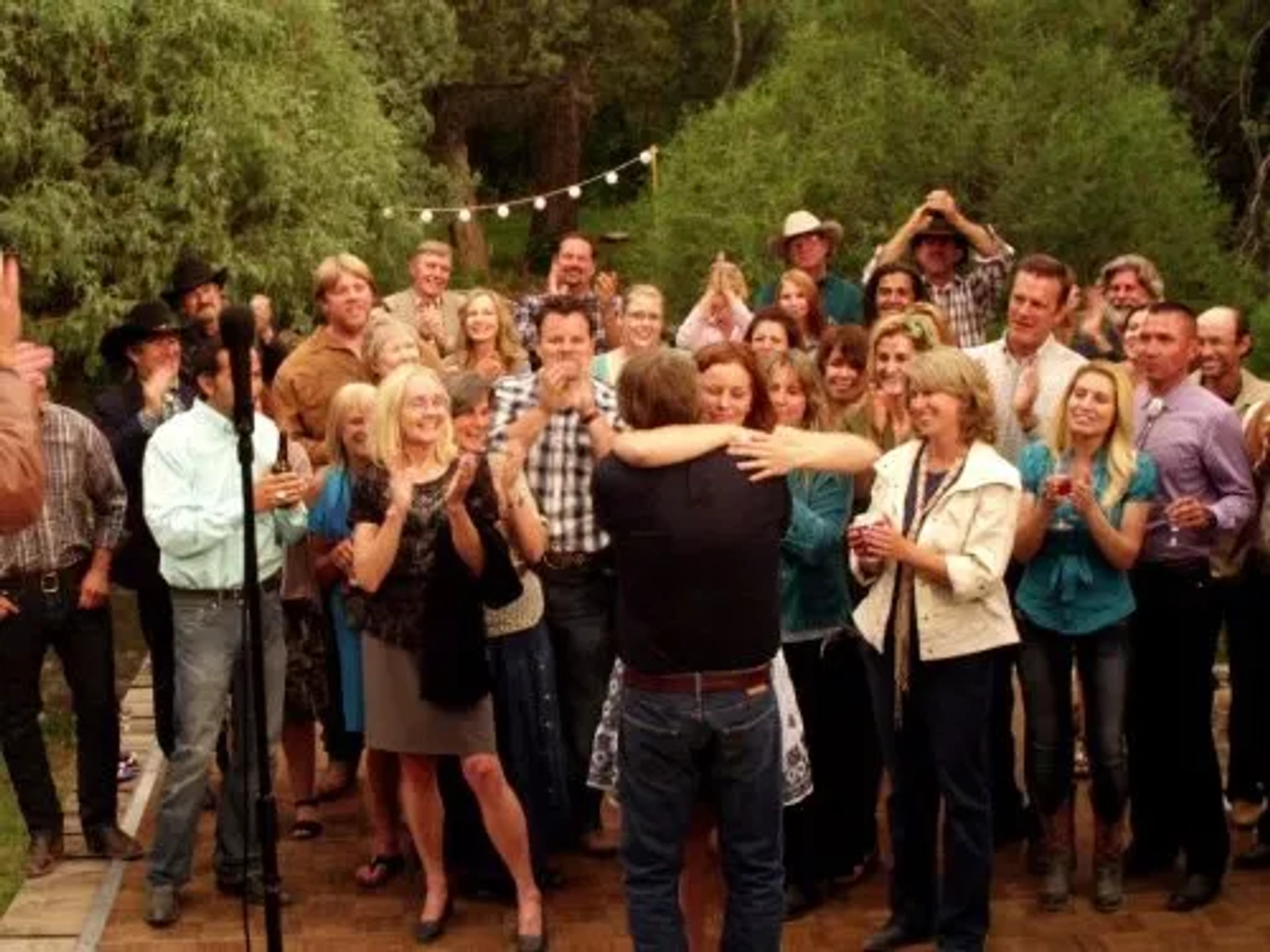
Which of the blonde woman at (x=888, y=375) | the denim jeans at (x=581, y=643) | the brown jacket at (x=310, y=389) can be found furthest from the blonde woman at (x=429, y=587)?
the brown jacket at (x=310, y=389)

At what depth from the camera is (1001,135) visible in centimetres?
1192

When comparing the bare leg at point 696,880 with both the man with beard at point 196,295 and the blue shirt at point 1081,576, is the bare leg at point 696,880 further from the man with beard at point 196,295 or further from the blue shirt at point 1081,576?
the man with beard at point 196,295

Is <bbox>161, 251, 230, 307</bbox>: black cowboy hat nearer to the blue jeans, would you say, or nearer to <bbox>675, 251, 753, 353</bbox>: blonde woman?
<bbox>675, 251, 753, 353</bbox>: blonde woman

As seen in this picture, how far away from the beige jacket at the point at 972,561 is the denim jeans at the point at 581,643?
1.06m

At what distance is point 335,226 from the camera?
762 inches

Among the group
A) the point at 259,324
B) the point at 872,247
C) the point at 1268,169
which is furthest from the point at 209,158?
the point at 259,324

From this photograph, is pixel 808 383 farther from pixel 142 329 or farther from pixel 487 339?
pixel 142 329

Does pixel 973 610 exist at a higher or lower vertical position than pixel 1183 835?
higher

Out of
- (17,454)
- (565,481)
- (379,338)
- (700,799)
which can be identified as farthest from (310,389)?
(17,454)

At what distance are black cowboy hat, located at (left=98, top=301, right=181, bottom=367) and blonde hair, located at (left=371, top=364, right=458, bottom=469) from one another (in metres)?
1.48

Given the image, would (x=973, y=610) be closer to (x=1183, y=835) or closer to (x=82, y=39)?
(x=1183, y=835)

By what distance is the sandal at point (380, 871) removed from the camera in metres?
6.37

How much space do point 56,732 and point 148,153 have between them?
10879mm

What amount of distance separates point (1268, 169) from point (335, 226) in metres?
9.14
